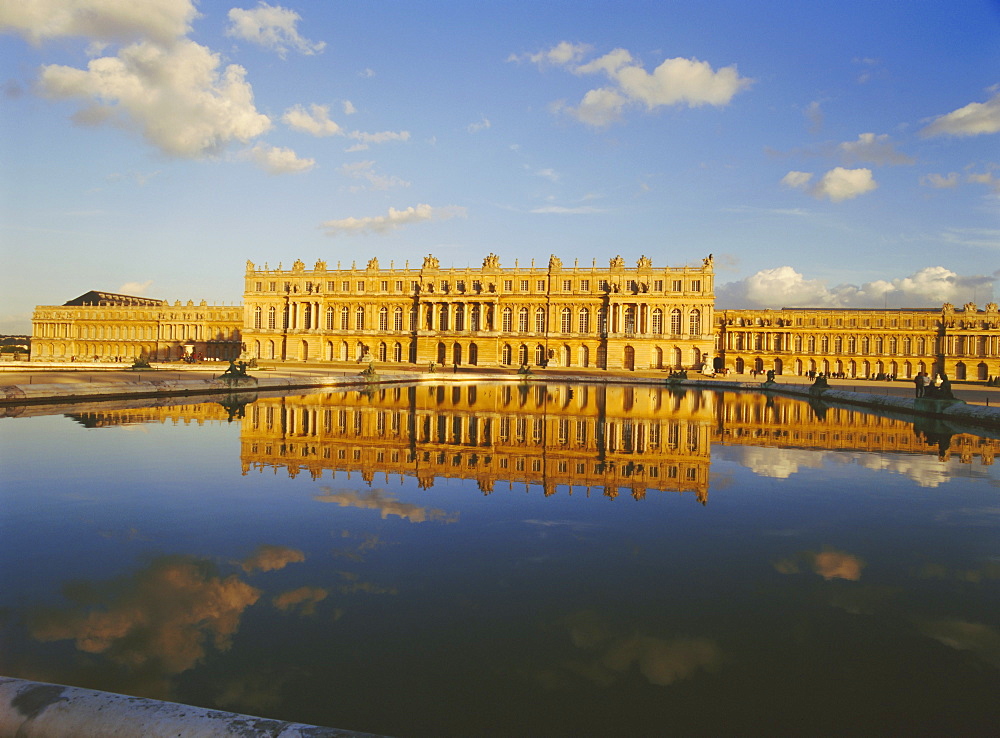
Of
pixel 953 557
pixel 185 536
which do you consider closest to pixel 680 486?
pixel 953 557

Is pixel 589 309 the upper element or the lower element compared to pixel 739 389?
upper

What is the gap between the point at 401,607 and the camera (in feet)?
17.6

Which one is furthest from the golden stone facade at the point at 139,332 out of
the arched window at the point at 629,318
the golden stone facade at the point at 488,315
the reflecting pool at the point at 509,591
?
the reflecting pool at the point at 509,591

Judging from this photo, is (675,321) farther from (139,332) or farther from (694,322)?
(139,332)

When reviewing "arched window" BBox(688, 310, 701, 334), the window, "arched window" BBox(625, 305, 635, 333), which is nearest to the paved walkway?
"arched window" BBox(688, 310, 701, 334)

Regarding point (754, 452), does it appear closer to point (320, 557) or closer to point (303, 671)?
point (320, 557)

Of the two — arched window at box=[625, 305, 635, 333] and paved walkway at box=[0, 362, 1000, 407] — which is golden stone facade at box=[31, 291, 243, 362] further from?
arched window at box=[625, 305, 635, 333]

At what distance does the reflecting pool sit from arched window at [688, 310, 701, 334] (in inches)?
2772

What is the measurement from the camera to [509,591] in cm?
581

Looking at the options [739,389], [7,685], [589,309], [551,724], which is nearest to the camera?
[7,685]

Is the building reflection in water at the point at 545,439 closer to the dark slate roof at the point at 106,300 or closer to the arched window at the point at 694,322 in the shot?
the arched window at the point at 694,322

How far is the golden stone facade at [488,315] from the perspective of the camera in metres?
81.9

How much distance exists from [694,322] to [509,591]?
7955 cm

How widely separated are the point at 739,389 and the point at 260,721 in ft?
155
